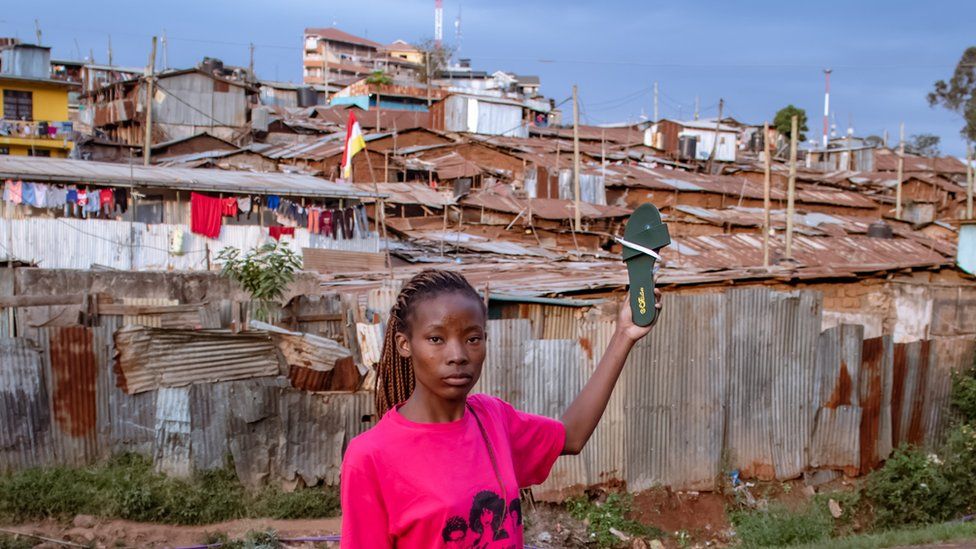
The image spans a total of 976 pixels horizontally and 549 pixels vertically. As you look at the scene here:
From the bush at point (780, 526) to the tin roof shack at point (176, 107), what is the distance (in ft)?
110

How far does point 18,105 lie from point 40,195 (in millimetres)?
21205

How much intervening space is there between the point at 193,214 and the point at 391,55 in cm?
7853

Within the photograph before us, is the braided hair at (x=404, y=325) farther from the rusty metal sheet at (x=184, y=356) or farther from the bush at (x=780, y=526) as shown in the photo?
the bush at (x=780, y=526)

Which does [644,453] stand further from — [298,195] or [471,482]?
[298,195]

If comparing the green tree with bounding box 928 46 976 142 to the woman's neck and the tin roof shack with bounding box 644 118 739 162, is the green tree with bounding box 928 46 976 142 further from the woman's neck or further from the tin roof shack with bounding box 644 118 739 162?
the woman's neck

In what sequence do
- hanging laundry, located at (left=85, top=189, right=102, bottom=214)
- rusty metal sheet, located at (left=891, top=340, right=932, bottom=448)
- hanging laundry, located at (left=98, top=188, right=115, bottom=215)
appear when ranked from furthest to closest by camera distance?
hanging laundry, located at (left=98, top=188, right=115, bottom=215), hanging laundry, located at (left=85, top=189, right=102, bottom=214), rusty metal sheet, located at (left=891, top=340, right=932, bottom=448)

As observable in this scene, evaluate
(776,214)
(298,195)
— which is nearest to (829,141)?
(776,214)

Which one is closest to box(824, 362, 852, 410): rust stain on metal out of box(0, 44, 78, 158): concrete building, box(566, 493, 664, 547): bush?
box(566, 493, 664, 547): bush

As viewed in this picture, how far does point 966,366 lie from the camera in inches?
439

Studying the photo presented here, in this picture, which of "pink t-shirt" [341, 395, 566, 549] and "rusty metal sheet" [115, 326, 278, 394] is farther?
"rusty metal sheet" [115, 326, 278, 394]

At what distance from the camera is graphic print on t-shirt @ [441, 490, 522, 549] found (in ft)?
7.14

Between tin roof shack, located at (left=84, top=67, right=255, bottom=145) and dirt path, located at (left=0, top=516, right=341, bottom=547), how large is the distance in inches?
1296

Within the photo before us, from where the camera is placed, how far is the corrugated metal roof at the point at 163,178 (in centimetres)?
1834

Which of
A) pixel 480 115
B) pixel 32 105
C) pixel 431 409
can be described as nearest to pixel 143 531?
pixel 431 409
